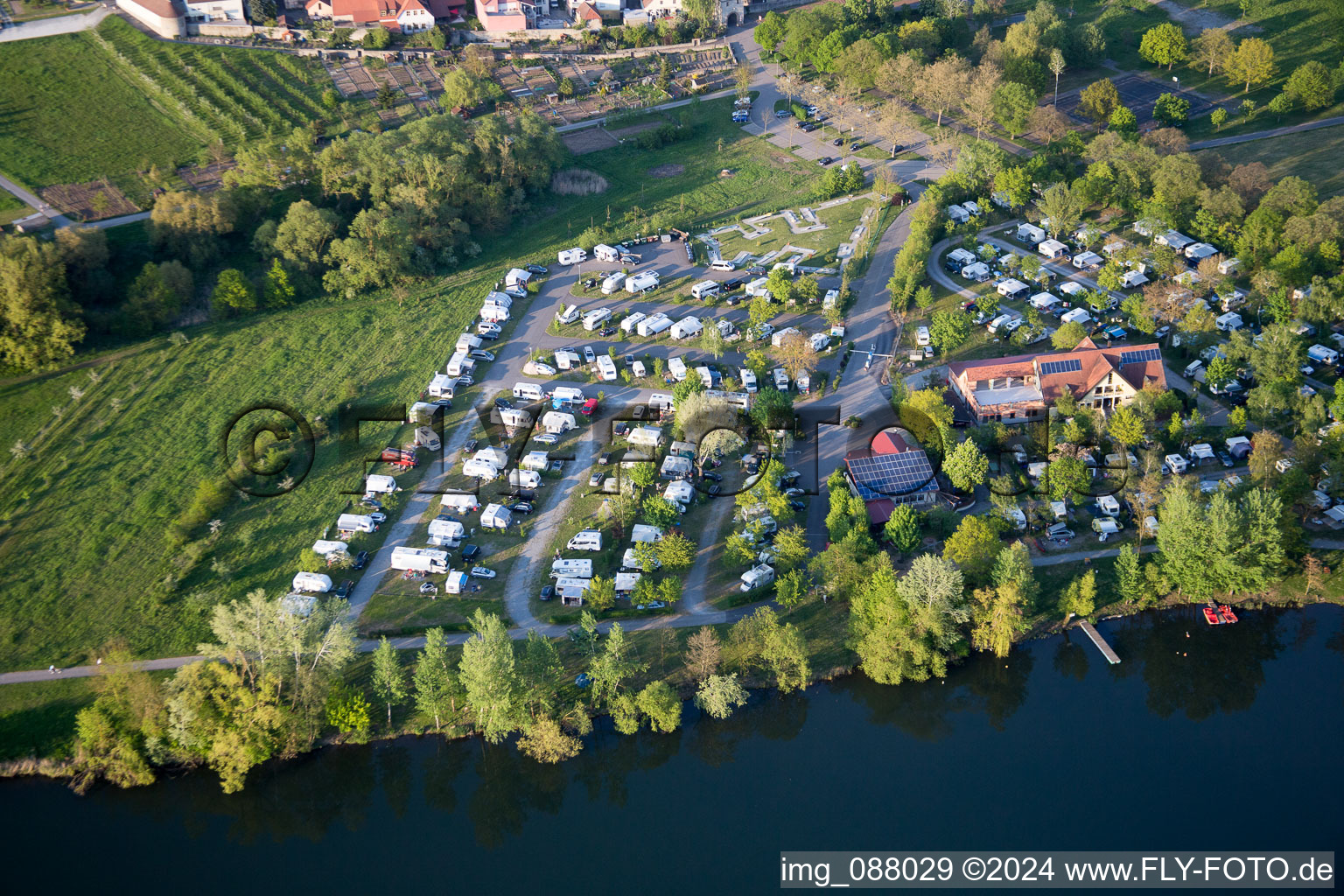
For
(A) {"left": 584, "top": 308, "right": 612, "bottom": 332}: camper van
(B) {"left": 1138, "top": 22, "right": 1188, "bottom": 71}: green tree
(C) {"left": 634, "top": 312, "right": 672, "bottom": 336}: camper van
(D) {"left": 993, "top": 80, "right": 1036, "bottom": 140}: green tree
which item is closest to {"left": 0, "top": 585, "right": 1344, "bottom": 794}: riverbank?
(C) {"left": 634, "top": 312, "right": 672, "bottom": 336}: camper van

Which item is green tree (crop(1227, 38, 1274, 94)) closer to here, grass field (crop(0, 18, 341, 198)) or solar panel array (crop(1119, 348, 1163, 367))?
solar panel array (crop(1119, 348, 1163, 367))

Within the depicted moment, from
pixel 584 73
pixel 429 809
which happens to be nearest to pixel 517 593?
pixel 429 809

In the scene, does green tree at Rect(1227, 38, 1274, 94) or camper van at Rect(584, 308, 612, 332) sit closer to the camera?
camper van at Rect(584, 308, 612, 332)

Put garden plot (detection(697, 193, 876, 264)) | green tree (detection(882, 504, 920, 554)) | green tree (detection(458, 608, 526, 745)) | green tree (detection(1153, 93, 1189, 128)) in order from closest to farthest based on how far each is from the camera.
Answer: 1. green tree (detection(458, 608, 526, 745))
2. green tree (detection(882, 504, 920, 554))
3. garden plot (detection(697, 193, 876, 264))
4. green tree (detection(1153, 93, 1189, 128))

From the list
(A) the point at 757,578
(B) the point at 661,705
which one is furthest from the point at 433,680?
(A) the point at 757,578

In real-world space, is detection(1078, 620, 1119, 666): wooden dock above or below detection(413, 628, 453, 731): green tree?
below

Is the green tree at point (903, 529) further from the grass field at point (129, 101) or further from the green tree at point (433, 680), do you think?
the grass field at point (129, 101)
